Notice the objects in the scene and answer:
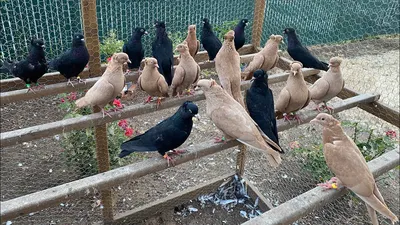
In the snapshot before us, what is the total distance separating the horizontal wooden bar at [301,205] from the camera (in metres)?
1.34

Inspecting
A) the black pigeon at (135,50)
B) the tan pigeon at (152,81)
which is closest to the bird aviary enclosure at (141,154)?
the tan pigeon at (152,81)

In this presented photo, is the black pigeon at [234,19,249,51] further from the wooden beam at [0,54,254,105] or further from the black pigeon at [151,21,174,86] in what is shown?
the wooden beam at [0,54,254,105]

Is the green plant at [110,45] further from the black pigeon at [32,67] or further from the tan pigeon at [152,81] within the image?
the tan pigeon at [152,81]

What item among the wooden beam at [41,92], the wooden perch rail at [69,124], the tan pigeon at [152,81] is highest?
the tan pigeon at [152,81]

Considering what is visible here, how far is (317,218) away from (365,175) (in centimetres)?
162

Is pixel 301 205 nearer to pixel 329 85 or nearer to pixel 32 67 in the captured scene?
pixel 329 85

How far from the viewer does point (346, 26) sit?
6.10m

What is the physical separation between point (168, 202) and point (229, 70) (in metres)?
1.45

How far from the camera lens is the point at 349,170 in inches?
65.2

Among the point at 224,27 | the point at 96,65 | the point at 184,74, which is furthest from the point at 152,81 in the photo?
the point at 224,27

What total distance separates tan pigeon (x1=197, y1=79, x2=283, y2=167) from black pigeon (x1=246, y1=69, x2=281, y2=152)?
0.16 metres

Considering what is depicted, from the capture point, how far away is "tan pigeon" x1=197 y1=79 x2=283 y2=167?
5.92ft

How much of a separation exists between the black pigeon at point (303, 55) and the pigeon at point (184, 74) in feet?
3.77

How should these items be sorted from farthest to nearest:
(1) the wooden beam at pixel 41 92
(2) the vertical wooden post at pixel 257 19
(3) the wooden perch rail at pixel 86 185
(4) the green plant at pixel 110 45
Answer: (4) the green plant at pixel 110 45
(2) the vertical wooden post at pixel 257 19
(1) the wooden beam at pixel 41 92
(3) the wooden perch rail at pixel 86 185
